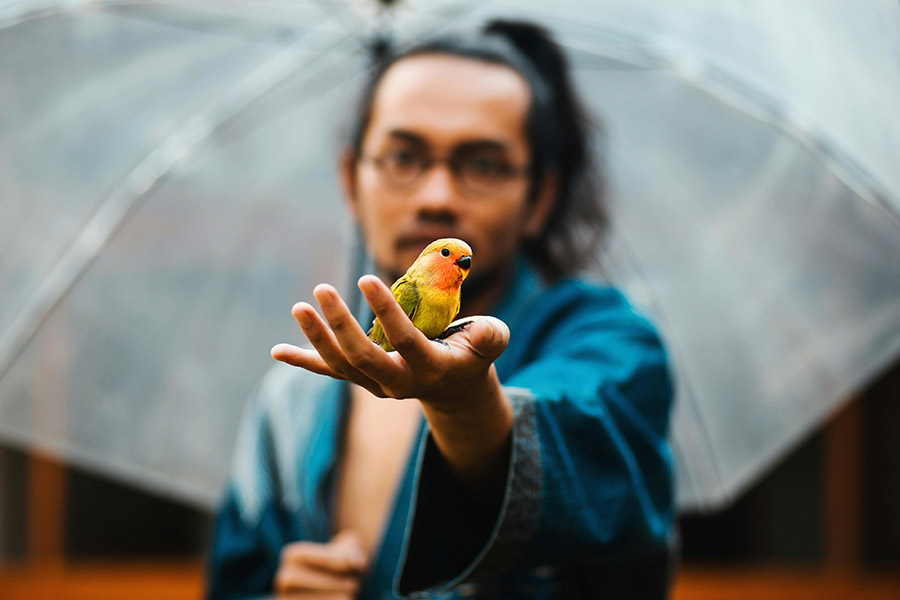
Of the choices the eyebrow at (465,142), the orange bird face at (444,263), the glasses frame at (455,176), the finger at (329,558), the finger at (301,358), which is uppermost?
the eyebrow at (465,142)

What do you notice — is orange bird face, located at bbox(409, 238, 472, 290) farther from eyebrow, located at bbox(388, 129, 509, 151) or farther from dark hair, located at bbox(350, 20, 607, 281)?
dark hair, located at bbox(350, 20, 607, 281)

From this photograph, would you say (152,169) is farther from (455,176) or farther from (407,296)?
(407,296)

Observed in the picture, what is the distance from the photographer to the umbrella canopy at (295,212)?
195 cm

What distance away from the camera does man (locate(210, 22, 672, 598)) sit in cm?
110

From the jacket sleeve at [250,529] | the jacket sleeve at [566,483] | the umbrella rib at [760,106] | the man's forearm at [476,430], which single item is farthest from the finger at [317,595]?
the umbrella rib at [760,106]

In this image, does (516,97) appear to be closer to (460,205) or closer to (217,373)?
(460,205)

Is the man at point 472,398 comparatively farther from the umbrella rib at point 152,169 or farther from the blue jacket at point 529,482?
the umbrella rib at point 152,169

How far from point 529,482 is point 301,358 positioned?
1.49 ft

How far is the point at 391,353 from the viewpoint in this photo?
0.93 metres

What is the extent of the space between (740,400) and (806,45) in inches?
39.9

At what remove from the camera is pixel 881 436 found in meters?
4.65

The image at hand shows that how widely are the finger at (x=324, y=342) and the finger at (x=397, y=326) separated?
3 cm

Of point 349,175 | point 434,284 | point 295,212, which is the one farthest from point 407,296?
point 295,212

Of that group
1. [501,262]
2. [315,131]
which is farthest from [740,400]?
[315,131]
